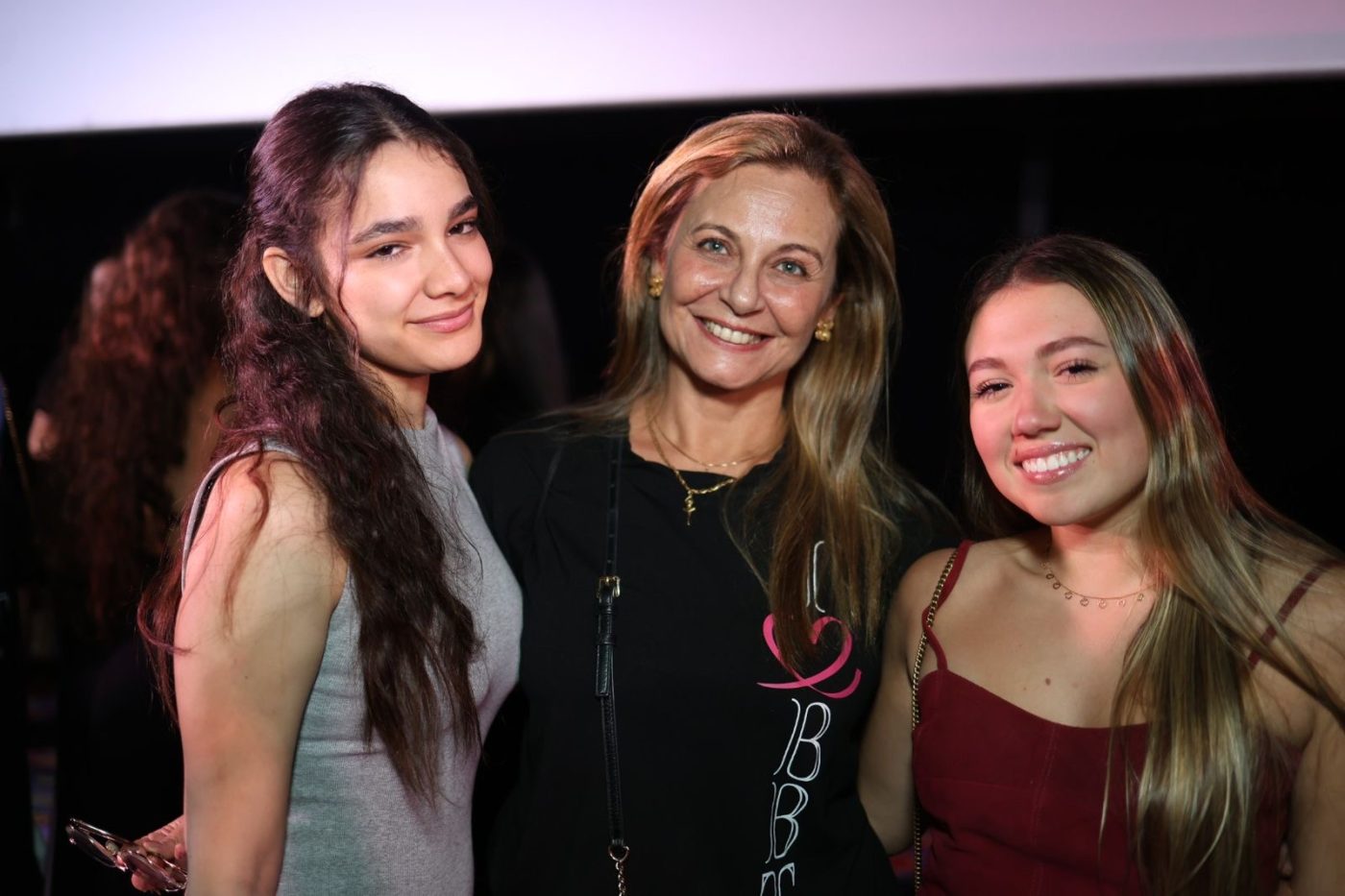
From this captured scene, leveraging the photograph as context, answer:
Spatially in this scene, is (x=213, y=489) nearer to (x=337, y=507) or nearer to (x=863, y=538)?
(x=337, y=507)

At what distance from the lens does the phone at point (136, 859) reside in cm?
172

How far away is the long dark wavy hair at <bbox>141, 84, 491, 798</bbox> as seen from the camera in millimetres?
1599

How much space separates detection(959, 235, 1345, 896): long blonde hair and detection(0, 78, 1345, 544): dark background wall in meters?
0.64

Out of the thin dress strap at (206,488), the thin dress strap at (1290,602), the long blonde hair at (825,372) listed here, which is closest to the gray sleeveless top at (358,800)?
the thin dress strap at (206,488)

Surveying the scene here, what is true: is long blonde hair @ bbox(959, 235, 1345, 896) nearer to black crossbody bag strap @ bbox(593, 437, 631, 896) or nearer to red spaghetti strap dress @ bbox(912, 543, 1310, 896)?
red spaghetti strap dress @ bbox(912, 543, 1310, 896)

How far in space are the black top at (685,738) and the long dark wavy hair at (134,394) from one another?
1010 millimetres

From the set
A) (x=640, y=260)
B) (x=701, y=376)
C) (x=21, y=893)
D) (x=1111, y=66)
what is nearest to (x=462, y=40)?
(x=640, y=260)

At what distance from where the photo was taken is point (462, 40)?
117 inches

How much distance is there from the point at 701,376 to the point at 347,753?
0.92 metres

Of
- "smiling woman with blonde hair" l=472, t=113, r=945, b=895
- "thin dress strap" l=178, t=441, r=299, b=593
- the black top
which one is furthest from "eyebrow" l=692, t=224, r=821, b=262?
"thin dress strap" l=178, t=441, r=299, b=593

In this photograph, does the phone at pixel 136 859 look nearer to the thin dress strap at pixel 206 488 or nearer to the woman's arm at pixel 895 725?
the thin dress strap at pixel 206 488

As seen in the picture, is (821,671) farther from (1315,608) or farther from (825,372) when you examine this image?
(1315,608)

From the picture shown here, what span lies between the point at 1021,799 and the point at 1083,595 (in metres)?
0.35

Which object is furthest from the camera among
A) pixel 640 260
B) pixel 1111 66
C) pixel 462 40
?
pixel 462 40
